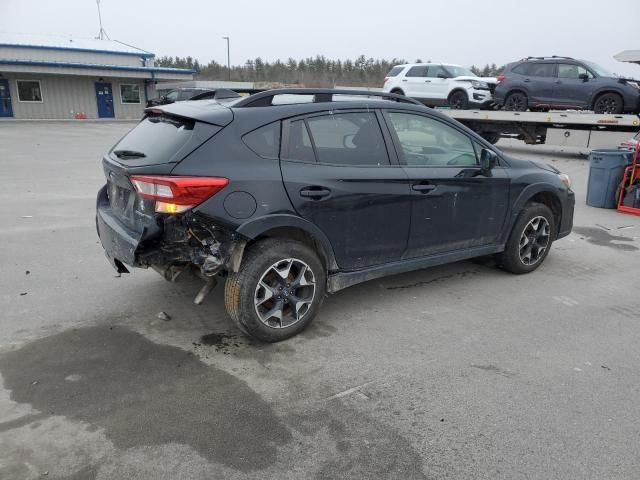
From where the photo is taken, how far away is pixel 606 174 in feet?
29.4

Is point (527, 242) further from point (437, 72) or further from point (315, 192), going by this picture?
point (437, 72)

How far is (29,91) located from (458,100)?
26929mm

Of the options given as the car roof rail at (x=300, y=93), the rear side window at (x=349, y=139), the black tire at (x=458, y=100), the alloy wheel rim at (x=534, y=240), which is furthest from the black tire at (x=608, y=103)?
the rear side window at (x=349, y=139)

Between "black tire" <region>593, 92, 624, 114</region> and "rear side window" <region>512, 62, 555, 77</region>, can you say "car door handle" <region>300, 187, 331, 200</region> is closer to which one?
"black tire" <region>593, 92, 624, 114</region>

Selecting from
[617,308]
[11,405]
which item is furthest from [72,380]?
[617,308]

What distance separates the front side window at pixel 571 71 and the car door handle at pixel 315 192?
1341 cm

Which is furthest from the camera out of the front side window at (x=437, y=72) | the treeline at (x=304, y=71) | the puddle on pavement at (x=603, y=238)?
the treeline at (x=304, y=71)

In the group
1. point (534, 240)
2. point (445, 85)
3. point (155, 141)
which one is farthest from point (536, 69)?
point (155, 141)

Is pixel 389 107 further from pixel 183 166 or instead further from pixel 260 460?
pixel 260 460

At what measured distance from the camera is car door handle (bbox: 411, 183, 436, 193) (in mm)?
4242

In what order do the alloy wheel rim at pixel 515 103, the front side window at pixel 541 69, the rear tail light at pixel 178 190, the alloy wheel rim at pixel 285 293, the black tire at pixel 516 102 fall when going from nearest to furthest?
the rear tail light at pixel 178 190 < the alloy wheel rim at pixel 285 293 < the front side window at pixel 541 69 < the black tire at pixel 516 102 < the alloy wheel rim at pixel 515 103

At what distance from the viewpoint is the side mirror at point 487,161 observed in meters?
4.66

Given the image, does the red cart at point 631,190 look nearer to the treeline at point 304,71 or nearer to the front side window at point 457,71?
the front side window at point 457,71

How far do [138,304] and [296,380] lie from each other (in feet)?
6.10
